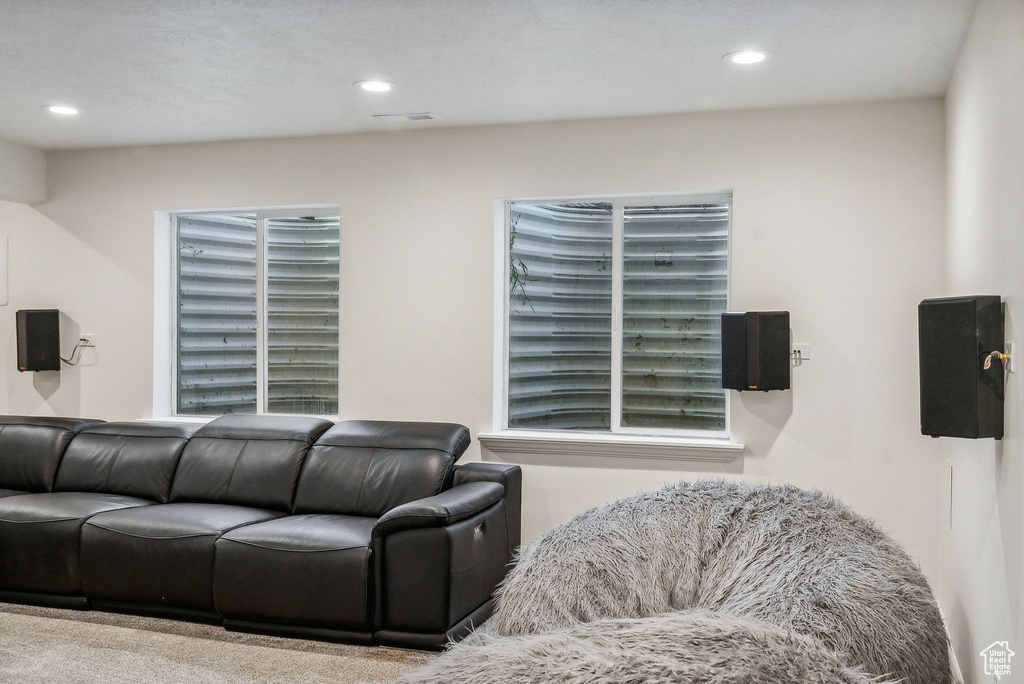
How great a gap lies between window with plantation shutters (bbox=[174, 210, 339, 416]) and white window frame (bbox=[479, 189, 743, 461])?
1150 millimetres

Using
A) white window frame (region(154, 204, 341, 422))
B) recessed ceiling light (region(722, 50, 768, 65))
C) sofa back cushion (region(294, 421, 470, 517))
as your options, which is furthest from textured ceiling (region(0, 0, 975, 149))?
sofa back cushion (region(294, 421, 470, 517))

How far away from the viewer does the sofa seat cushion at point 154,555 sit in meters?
3.82

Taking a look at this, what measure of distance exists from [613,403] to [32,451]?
10.9 feet

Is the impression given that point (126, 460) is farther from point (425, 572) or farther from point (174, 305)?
point (425, 572)

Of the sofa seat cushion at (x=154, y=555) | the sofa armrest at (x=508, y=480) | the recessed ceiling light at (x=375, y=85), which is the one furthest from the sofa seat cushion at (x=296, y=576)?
the recessed ceiling light at (x=375, y=85)

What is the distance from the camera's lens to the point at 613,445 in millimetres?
4547

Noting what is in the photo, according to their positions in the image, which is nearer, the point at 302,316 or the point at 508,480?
the point at 508,480

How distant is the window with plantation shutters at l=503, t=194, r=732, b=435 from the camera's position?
4.64 meters

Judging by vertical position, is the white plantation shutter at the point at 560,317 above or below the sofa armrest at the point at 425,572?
above

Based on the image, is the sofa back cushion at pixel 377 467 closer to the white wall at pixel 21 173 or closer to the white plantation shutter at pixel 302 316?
the white plantation shutter at pixel 302 316

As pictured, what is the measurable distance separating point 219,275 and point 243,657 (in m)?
2.84

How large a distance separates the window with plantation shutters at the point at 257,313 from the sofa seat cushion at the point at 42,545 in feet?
4.61

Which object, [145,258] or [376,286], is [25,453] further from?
[376,286]

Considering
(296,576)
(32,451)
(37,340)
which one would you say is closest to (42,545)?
(32,451)
